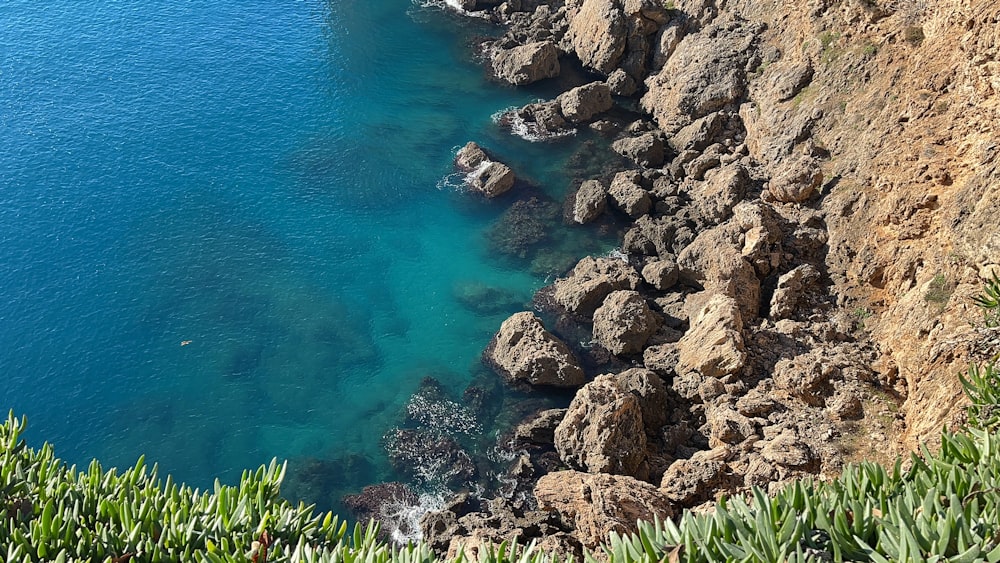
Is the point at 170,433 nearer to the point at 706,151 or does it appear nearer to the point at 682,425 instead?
the point at 682,425

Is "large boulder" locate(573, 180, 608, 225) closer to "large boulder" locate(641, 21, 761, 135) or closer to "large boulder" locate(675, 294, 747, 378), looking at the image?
"large boulder" locate(641, 21, 761, 135)

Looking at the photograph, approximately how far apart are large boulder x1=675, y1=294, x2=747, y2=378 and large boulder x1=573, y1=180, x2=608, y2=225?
12364 millimetres

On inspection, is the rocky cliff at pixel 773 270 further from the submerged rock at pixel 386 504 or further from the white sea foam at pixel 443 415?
the white sea foam at pixel 443 415

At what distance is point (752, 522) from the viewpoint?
520 inches

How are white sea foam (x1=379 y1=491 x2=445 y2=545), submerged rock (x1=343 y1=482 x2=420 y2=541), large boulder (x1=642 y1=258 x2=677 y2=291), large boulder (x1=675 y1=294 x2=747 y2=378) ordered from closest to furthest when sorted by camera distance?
white sea foam (x1=379 y1=491 x2=445 y2=545) < submerged rock (x1=343 y1=482 x2=420 y2=541) < large boulder (x1=675 y1=294 x2=747 y2=378) < large boulder (x1=642 y1=258 x2=677 y2=291)

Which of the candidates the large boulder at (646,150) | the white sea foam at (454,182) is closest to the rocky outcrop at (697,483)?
the large boulder at (646,150)

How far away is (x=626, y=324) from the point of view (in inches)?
1655

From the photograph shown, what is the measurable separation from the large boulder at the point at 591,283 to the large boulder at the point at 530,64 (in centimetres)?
2308

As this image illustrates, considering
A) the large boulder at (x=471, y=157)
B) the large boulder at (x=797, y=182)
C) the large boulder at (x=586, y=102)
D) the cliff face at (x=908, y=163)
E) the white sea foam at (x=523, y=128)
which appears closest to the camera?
the cliff face at (x=908, y=163)

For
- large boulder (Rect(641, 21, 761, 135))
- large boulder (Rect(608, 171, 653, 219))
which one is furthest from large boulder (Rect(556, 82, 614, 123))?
large boulder (Rect(608, 171, 653, 219))

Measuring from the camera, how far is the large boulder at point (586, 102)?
59.2m

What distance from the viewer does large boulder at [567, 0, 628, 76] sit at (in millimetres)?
62469

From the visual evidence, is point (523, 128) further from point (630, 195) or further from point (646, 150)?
point (630, 195)

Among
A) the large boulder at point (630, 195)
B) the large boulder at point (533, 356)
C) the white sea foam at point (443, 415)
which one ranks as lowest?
the white sea foam at point (443, 415)
